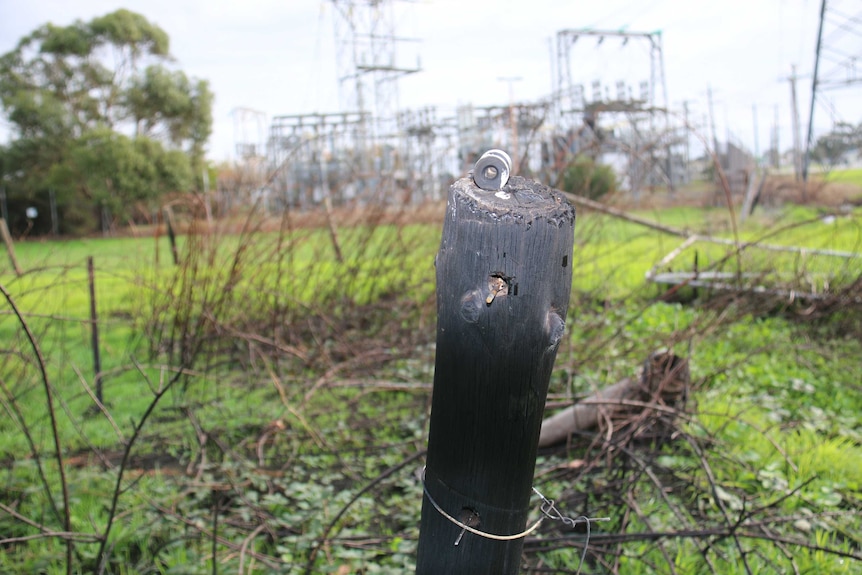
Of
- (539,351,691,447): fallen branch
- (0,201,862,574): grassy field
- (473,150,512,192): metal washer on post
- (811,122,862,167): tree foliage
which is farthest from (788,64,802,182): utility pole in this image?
(473,150,512,192): metal washer on post

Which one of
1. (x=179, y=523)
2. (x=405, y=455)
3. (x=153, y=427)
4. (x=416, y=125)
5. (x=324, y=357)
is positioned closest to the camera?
(x=179, y=523)

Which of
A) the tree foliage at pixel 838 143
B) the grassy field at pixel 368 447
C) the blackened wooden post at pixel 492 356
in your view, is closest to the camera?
the blackened wooden post at pixel 492 356

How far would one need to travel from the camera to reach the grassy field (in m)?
2.44

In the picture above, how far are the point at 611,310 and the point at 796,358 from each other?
1.57 meters

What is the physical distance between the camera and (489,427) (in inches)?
37.3

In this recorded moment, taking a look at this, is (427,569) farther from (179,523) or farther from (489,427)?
(179,523)

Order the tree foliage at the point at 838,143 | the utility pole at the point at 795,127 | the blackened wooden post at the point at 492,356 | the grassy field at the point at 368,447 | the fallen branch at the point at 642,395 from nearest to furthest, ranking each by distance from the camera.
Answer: the blackened wooden post at the point at 492,356, the grassy field at the point at 368,447, the fallen branch at the point at 642,395, the tree foliage at the point at 838,143, the utility pole at the point at 795,127

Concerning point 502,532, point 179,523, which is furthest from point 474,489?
point 179,523

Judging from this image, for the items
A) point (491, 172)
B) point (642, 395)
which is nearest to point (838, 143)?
point (642, 395)

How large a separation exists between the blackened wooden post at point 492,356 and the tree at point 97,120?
22.2 m

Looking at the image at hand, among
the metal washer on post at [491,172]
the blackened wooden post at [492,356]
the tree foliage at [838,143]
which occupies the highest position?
the tree foliage at [838,143]

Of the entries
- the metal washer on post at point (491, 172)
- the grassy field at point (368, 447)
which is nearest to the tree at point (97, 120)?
the grassy field at point (368, 447)

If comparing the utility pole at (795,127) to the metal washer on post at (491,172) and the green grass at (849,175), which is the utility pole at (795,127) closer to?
the green grass at (849,175)

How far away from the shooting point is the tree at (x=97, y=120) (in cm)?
2142
